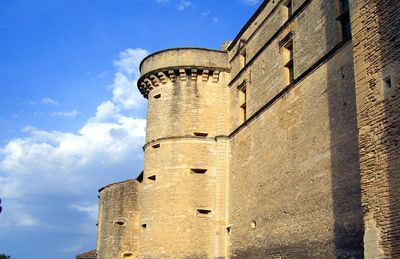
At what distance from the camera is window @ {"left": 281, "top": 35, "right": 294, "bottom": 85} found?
14.2 meters

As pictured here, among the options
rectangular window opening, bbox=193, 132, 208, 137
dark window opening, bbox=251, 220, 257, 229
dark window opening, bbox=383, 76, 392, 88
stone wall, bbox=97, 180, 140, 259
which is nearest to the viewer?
dark window opening, bbox=383, 76, 392, 88

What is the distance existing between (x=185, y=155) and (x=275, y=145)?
4484 mm

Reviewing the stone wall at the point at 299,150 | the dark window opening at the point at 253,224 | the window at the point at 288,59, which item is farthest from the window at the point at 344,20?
the dark window opening at the point at 253,224

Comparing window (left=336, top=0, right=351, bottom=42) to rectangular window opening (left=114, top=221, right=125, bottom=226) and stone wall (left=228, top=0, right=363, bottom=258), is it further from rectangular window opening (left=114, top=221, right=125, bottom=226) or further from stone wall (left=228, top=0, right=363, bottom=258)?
rectangular window opening (left=114, top=221, right=125, bottom=226)

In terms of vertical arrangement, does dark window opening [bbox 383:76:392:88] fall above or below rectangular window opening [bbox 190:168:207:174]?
below

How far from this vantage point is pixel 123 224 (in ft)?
66.1

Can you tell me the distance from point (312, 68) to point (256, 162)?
3660mm

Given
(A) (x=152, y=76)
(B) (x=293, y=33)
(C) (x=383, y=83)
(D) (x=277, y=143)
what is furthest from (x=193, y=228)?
(C) (x=383, y=83)

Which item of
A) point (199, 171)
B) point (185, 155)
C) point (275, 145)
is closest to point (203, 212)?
point (199, 171)

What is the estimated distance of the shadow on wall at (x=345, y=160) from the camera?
10.2 meters

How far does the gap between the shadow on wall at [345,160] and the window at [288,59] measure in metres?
2.32

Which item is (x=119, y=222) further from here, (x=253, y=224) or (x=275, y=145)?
→ (x=275, y=145)

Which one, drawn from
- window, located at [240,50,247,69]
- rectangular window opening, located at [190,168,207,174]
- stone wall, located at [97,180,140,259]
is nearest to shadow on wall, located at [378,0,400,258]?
window, located at [240,50,247,69]

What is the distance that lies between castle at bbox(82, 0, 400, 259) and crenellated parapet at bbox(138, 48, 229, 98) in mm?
40
